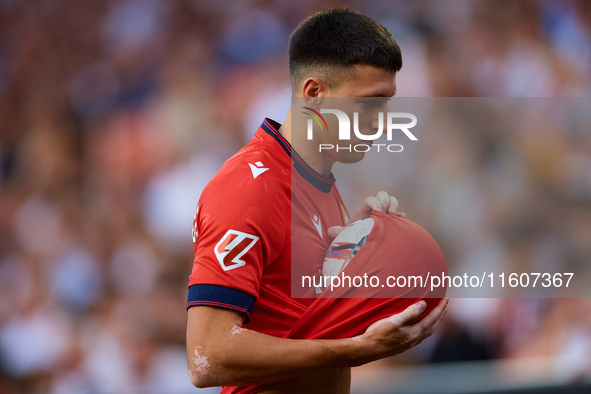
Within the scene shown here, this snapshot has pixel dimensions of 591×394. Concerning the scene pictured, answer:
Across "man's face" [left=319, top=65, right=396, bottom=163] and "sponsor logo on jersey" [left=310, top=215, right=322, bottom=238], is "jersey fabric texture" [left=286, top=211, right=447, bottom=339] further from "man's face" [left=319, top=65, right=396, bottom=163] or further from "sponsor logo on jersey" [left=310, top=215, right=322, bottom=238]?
"man's face" [left=319, top=65, right=396, bottom=163]

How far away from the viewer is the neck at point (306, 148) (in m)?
1.33

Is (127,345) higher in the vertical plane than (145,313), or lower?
lower

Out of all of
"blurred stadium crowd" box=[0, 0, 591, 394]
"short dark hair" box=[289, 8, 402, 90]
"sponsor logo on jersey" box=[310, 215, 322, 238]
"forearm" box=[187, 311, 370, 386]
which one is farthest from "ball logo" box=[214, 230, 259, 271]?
"blurred stadium crowd" box=[0, 0, 591, 394]

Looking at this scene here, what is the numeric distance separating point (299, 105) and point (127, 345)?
229 centimetres

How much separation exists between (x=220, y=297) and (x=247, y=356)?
13 centimetres

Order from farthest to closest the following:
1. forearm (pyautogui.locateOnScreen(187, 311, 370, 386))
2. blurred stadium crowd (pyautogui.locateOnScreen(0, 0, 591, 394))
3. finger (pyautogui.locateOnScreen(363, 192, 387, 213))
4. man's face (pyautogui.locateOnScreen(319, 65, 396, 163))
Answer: blurred stadium crowd (pyautogui.locateOnScreen(0, 0, 591, 394)) → finger (pyautogui.locateOnScreen(363, 192, 387, 213)) → man's face (pyautogui.locateOnScreen(319, 65, 396, 163)) → forearm (pyautogui.locateOnScreen(187, 311, 370, 386))

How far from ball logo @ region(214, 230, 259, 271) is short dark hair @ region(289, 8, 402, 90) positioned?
20.0 inches

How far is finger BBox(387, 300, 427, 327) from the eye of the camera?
110 cm

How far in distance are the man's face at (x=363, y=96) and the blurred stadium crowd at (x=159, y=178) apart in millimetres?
1640

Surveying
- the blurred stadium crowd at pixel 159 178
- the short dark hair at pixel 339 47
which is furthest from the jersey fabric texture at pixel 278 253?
the blurred stadium crowd at pixel 159 178

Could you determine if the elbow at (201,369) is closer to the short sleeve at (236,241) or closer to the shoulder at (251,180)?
the short sleeve at (236,241)

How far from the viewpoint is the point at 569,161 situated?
384 cm

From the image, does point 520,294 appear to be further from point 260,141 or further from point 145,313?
point 260,141

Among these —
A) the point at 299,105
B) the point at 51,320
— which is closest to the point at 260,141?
the point at 299,105
